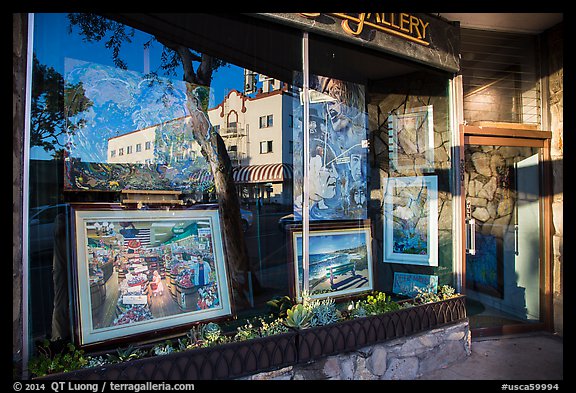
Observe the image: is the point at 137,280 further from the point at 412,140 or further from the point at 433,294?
the point at 412,140

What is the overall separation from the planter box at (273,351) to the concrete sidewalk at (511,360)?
43 centimetres

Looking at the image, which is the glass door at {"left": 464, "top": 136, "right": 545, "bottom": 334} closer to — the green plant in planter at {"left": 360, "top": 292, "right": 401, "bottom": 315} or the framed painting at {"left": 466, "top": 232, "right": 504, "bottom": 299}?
the framed painting at {"left": 466, "top": 232, "right": 504, "bottom": 299}

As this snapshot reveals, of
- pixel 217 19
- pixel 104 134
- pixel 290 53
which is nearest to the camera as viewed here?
pixel 104 134

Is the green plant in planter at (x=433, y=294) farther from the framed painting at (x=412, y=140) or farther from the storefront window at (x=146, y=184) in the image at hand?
the storefront window at (x=146, y=184)

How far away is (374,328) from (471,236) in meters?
1.72

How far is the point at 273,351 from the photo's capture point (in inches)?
106

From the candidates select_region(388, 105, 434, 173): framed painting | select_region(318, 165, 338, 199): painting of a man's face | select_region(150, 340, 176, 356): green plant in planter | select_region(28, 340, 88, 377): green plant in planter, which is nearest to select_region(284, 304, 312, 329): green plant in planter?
select_region(150, 340, 176, 356): green plant in planter

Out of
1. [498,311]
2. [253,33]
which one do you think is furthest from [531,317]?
[253,33]

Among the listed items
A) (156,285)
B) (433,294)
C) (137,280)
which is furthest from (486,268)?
(137,280)

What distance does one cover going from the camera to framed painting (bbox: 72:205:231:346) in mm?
2467

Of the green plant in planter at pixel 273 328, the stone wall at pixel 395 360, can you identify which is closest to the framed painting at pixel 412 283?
the stone wall at pixel 395 360
